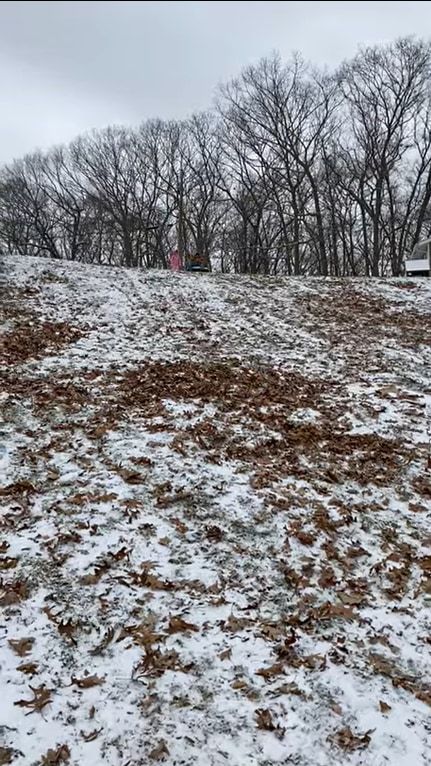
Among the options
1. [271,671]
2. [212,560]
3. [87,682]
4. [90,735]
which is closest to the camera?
[90,735]

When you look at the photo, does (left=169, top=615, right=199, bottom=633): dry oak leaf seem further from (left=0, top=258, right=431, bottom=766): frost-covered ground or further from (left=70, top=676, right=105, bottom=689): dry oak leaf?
(left=70, top=676, right=105, bottom=689): dry oak leaf

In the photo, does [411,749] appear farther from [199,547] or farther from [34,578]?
[34,578]

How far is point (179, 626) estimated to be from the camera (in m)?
3.01

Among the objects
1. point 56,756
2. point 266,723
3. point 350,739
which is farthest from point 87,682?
point 350,739

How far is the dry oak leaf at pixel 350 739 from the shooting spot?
95.3 inches

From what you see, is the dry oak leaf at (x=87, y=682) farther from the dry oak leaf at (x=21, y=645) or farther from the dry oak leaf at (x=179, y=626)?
the dry oak leaf at (x=179, y=626)

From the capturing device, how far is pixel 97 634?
9.59 ft

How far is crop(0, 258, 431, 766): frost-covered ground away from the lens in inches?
98.0

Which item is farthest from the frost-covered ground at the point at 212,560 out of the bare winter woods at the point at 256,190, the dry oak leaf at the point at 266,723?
the bare winter woods at the point at 256,190

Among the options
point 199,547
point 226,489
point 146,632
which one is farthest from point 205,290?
point 146,632

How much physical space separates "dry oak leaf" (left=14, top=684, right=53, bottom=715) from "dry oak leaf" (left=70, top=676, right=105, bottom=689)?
122 mm

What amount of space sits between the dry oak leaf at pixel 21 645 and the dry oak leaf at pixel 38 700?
227 millimetres

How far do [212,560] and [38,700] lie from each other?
1397 millimetres

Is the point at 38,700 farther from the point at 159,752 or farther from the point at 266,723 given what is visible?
the point at 266,723
